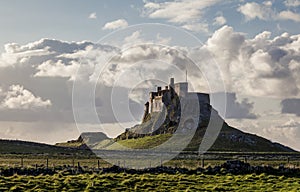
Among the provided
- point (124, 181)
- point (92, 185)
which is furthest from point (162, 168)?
point (92, 185)

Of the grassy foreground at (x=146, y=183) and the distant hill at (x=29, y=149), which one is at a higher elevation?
the distant hill at (x=29, y=149)

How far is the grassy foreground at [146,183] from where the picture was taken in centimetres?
5241

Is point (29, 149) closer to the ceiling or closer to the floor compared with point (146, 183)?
→ closer to the ceiling

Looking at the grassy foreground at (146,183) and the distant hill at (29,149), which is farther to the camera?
the distant hill at (29,149)

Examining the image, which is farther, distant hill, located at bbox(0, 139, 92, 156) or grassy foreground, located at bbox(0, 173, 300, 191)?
distant hill, located at bbox(0, 139, 92, 156)

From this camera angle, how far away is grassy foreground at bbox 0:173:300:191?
52406 millimetres

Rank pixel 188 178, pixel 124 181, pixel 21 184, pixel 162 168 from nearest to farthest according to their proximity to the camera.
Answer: pixel 21 184 < pixel 124 181 < pixel 188 178 < pixel 162 168

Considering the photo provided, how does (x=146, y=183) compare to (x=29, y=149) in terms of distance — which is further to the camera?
(x=29, y=149)

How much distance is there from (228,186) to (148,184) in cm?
851

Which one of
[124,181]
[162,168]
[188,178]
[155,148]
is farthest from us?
[155,148]

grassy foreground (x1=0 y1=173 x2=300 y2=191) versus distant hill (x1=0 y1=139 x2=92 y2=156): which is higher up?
Answer: distant hill (x1=0 y1=139 x2=92 y2=156)

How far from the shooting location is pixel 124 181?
185 feet

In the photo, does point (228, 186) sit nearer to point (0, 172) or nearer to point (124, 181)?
point (124, 181)

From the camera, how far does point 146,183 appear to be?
184 feet
